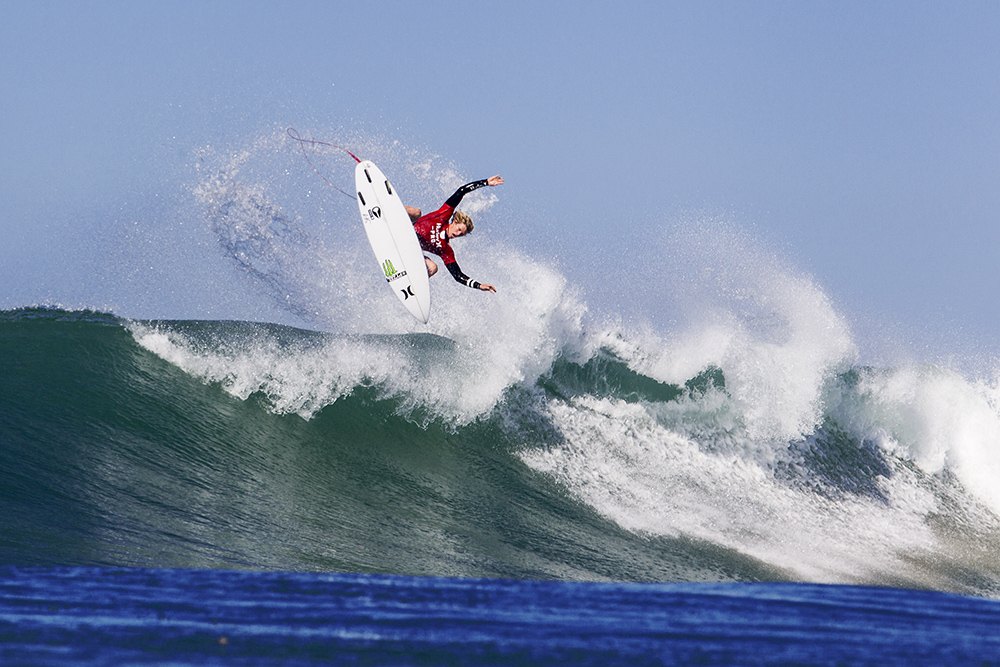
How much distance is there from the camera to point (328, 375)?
816 centimetres

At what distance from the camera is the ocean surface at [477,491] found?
2820 millimetres

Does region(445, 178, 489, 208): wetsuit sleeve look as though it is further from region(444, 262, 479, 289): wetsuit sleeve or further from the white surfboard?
region(444, 262, 479, 289): wetsuit sleeve

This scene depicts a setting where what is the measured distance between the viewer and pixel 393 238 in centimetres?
713

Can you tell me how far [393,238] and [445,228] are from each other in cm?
55

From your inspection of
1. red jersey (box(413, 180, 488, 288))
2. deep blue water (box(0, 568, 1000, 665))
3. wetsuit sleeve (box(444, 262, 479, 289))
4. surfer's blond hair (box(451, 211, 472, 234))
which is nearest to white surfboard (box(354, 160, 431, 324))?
red jersey (box(413, 180, 488, 288))

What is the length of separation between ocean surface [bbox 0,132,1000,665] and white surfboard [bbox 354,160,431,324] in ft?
4.97

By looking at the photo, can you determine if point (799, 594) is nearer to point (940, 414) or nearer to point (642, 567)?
point (642, 567)

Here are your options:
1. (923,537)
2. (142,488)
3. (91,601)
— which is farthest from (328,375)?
(923,537)

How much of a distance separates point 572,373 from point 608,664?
6.93 metres

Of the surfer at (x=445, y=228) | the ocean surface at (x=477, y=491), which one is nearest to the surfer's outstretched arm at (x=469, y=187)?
the surfer at (x=445, y=228)

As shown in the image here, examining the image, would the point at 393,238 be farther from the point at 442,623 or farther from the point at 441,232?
the point at 442,623

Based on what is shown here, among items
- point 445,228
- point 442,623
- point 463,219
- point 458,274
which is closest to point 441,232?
point 445,228

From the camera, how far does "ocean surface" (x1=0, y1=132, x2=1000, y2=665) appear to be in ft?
9.25

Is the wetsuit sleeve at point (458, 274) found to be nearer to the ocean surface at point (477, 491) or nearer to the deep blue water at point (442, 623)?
the ocean surface at point (477, 491)
